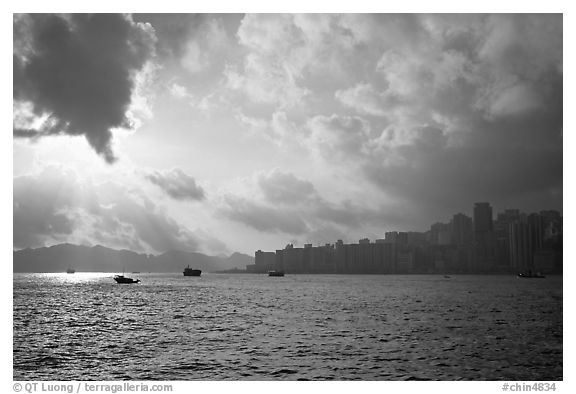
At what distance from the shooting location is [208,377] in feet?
82.8
